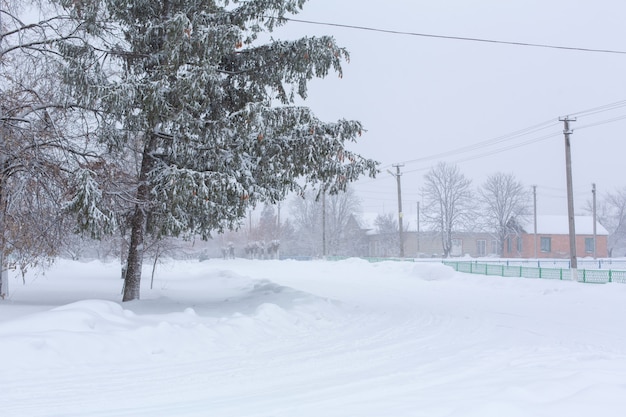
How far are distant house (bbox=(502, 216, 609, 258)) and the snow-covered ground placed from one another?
56500 millimetres

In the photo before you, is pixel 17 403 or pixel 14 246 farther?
pixel 14 246

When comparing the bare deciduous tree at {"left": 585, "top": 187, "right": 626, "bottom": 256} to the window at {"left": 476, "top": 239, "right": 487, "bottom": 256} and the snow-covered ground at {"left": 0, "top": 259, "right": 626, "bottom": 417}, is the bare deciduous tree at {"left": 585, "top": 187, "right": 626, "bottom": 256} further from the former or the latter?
the snow-covered ground at {"left": 0, "top": 259, "right": 626, "bottom": 417}

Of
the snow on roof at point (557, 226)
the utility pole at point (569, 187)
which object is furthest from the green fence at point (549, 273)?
the snow on roof at point (557, 226)

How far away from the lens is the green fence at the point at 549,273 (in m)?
20.7

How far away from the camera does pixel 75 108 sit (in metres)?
12.0

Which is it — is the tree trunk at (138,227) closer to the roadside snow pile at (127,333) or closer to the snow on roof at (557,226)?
the roadside snow pile at (127,333)

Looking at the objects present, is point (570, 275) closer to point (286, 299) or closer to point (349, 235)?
point (286, 299)

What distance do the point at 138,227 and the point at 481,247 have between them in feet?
220

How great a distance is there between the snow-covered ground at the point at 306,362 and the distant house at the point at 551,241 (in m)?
56.5

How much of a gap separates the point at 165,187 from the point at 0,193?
3.23 metres

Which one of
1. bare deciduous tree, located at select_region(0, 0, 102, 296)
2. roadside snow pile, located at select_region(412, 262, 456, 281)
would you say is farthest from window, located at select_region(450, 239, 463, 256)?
bare deciduous tree, located at select_region(0, 0, 102, 296)

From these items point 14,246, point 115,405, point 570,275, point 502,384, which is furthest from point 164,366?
point 570,275

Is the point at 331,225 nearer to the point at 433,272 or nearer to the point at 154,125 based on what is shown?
the point at 433,272

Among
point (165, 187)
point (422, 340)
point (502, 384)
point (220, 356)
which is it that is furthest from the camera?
point (165, 187)
